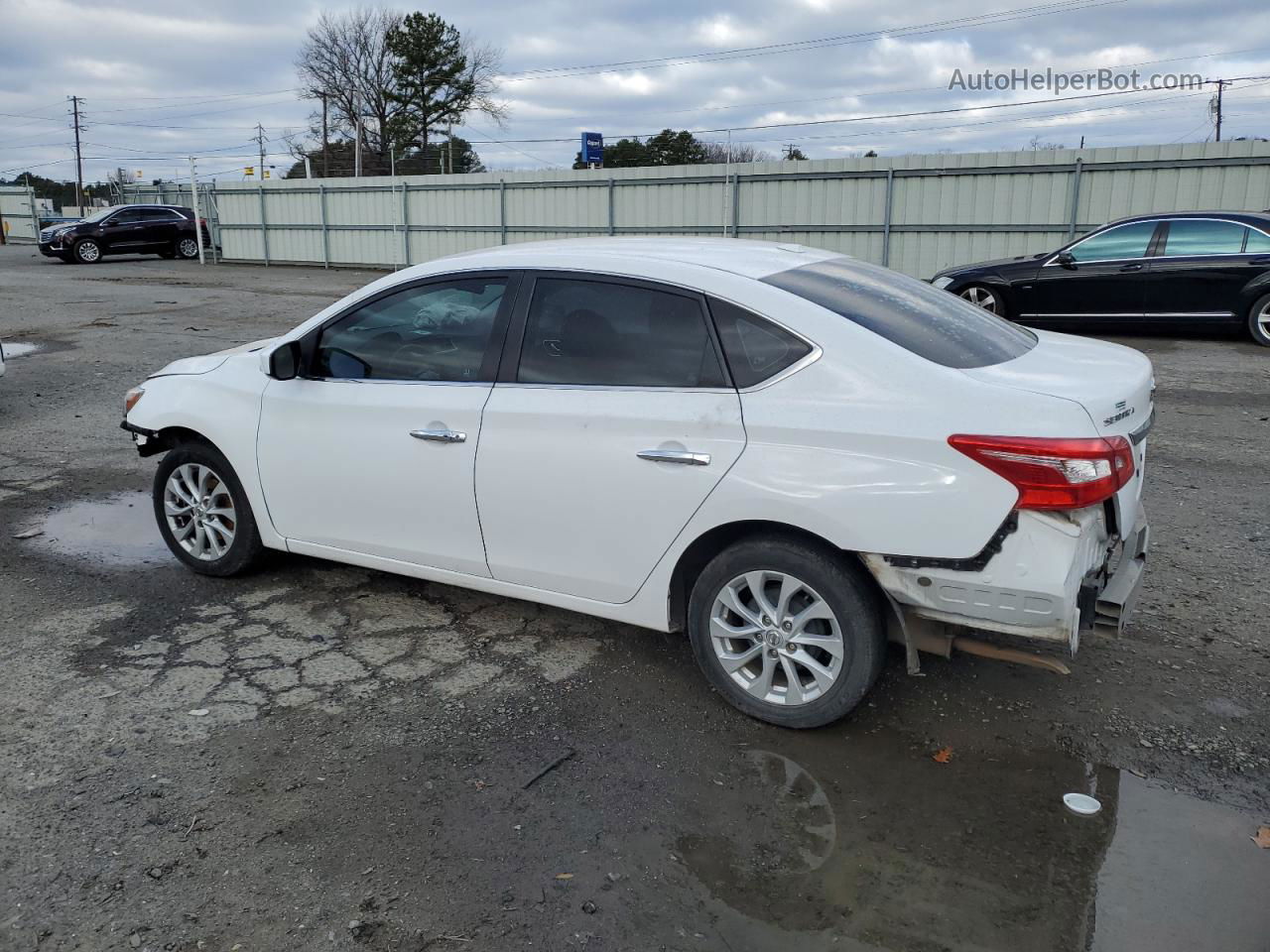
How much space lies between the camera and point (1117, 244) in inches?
505

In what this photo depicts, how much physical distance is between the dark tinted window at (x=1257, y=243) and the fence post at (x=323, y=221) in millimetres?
23947

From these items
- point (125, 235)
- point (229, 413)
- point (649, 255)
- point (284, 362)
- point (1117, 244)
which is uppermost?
point (125, 235)

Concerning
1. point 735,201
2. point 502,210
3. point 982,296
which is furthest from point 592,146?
point 982,296

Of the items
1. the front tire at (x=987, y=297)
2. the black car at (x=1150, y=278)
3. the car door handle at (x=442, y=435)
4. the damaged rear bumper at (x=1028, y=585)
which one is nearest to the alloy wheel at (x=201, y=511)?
the car door handle at (x=442, y=435)

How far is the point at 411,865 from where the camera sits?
2.94 m

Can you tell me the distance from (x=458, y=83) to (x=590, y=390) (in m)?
57.0

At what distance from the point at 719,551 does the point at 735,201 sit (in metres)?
19.4

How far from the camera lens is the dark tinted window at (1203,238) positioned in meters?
12.2

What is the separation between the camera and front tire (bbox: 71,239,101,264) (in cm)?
3037

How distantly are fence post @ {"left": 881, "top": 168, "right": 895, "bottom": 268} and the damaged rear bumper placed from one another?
17463mm

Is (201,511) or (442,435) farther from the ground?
(442,435)

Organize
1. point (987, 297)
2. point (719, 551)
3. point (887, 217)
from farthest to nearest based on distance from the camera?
point (887, 217)
point (987, 297)
point (719, 551)

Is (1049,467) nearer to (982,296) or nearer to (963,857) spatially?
(963,857)

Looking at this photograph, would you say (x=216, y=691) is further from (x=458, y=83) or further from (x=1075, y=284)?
(x=458, y=83)
